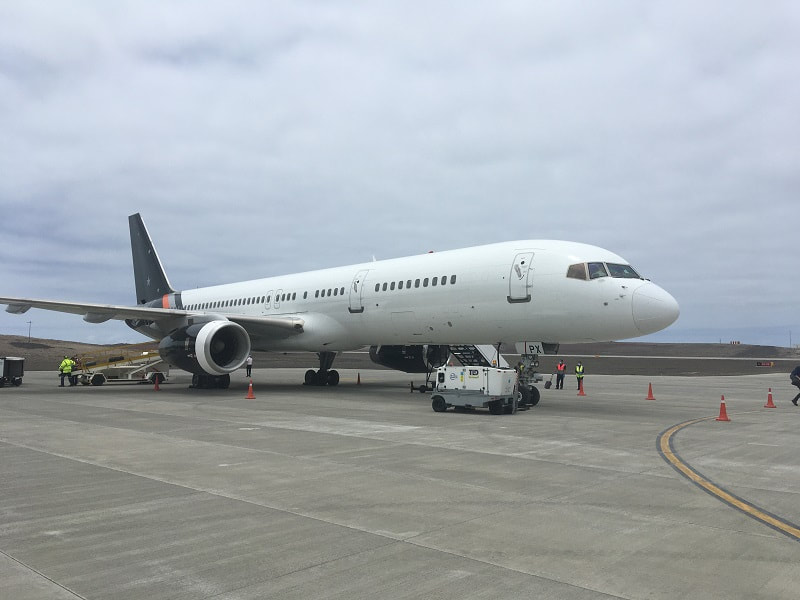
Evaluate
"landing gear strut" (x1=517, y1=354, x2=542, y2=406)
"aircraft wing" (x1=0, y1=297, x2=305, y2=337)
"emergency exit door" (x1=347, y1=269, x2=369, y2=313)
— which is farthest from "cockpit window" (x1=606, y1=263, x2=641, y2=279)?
"aircraft wing" (x1=0, y1=297, x2=305, y2=337)

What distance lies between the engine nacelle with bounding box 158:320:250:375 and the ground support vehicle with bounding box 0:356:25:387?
32.0 ft

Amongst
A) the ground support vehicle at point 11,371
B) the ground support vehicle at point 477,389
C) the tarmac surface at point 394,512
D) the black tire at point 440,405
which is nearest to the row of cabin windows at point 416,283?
the ground support vehicle at point 477,389

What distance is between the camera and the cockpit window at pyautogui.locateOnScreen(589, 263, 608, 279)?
15.1 meters

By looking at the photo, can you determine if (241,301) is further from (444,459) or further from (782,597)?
(782,597)

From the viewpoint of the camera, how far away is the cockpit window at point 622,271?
49.7ft

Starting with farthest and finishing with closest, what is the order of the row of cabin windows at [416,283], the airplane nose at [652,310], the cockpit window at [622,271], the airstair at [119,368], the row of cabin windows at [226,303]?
the airstair at [119,368] → the row of cabin windows at [226,303] → the row of cabin windows at [416,283] → the cockpit window at [622,271] → the airplane nose at [652,310]

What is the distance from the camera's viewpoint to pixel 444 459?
8.61 metres

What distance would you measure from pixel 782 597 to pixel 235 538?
375cm

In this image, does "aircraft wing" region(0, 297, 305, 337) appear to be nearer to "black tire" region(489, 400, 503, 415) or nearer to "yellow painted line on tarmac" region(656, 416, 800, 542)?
"black tire" region(489, 400, 503, 415)

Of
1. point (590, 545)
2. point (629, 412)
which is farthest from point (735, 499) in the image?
point (629, 412)

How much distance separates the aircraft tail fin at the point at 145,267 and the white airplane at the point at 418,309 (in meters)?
3.64

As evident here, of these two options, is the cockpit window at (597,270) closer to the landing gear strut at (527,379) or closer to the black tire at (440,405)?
the landing gear strut at (527,379)

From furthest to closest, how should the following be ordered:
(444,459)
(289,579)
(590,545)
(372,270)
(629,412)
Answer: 1. (372,270)
2. (629,412)
3. (444,459)
4. (590,545)
5. (289,579)

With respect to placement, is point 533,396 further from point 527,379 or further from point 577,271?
point 577,271
